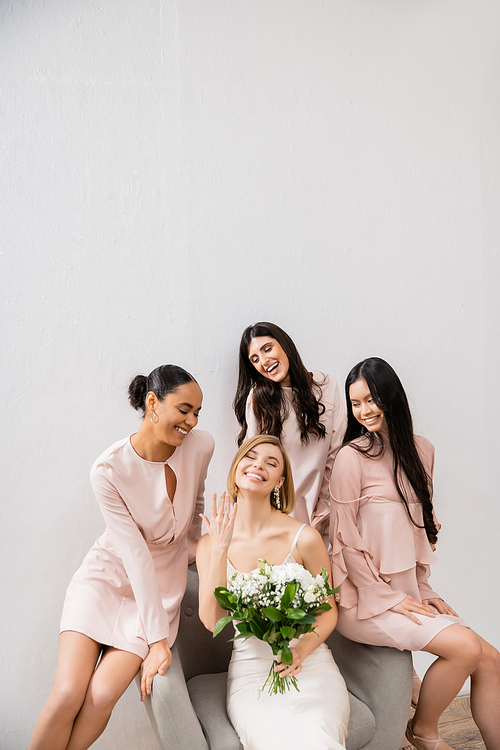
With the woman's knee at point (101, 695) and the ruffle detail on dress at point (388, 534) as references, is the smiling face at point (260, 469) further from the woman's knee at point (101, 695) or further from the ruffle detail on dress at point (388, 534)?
the woman's knee at point (101, 695)

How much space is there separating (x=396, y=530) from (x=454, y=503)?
1.08 meters

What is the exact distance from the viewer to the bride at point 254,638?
2225 millimetres

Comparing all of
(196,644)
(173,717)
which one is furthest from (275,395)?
(173,717)

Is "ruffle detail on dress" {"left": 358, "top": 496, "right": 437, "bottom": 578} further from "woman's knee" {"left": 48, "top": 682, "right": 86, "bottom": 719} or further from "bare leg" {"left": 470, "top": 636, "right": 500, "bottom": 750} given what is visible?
"woman's knee" {"left": 48, "top": 682, "right": 86, "bottom": 719}

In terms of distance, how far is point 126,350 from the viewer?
313cm

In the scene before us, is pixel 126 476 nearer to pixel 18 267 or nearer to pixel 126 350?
pixel 126 350

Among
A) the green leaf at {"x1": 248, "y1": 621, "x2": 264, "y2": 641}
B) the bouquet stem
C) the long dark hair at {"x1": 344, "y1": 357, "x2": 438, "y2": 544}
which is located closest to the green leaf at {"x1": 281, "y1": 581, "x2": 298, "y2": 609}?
the green leaf at {"x1": 248, "y1": 621, "x2": 264, "y2": 641}

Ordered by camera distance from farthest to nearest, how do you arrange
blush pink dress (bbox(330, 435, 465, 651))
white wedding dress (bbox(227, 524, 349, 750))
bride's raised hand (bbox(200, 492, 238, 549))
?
blush pink dress (bbox(330, 435, 465, 651)), bride's raised hand (bbox(200, 492, 238, 549)), white wedding dress (bbox(227, 524, 349, 750))

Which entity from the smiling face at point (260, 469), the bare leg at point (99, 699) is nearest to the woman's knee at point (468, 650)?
the smiling face at point (260, 469)

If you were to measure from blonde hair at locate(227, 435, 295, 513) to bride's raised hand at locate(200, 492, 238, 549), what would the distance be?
139mm

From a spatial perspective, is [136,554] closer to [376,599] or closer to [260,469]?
[260,469]

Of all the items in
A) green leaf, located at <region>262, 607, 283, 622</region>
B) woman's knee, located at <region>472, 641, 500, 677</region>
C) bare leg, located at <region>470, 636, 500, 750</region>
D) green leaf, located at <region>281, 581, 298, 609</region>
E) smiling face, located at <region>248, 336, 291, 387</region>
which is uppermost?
smiling face, located at <region>248, 336, 291, 387</region>

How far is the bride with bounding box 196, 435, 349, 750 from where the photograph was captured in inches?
87.6

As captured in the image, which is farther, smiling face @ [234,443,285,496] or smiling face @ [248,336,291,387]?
smiling face @ [248,336,291,387]
